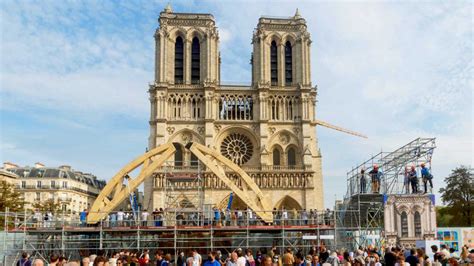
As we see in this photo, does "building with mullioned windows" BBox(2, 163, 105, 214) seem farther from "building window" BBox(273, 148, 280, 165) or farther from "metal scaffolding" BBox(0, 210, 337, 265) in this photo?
"metal scaffolding" BBox(0, 210, 337, 265)

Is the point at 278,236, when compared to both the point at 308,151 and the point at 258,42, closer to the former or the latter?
the point at 308,151

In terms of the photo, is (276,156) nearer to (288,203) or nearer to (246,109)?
(288,203)

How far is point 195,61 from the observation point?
62844 mm

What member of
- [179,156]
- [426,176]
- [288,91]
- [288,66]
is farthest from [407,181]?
[288,66]

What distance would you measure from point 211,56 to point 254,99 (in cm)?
688

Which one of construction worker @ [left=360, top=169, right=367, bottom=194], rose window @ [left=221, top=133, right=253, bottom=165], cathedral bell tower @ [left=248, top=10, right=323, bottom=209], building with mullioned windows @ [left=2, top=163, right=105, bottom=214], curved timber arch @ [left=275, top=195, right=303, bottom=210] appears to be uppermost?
cathedral bell tower @ [left=248, top=10, right=323, bottom=209]

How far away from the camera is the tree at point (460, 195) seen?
46.7 m

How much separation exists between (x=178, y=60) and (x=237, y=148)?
12.3 metres

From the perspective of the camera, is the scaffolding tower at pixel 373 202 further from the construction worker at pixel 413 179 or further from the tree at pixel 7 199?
the tree at pixel 7 199

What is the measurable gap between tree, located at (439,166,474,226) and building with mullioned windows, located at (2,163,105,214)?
4614cm

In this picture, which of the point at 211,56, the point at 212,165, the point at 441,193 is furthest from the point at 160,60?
the point at 441,193

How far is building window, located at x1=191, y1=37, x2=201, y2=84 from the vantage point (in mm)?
62425

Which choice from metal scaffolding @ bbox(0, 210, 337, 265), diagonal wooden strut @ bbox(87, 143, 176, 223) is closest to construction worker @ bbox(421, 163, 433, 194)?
metal scaffolding @ bbox(0, 210, 337, 265)

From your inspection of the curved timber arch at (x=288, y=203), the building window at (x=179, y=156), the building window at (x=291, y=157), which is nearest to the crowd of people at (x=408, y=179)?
the curved timber arch at (x=288, y=203)
